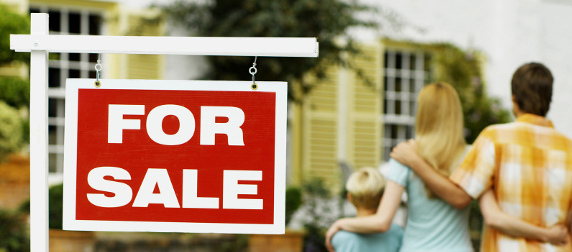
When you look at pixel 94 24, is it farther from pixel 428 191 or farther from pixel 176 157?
pixel 176 157

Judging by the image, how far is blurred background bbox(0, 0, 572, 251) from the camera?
7.76 m

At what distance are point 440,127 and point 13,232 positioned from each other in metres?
5.37

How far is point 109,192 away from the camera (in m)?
2.27

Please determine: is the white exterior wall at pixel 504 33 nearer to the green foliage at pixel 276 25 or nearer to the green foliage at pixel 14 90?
the green foliage at pixel 276 25

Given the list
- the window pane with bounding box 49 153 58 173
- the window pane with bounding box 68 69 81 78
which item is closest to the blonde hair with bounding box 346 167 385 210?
the window pane with bounding box 49 153 58 173

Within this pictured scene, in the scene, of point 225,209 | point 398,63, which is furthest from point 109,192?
point 398,63

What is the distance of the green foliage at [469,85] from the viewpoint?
11188mm

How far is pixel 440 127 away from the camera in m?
3.35

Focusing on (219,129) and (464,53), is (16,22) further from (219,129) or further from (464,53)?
(464,53)

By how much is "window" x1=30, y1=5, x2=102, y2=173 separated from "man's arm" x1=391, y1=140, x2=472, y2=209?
672 cm

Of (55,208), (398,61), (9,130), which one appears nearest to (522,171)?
(9,130)

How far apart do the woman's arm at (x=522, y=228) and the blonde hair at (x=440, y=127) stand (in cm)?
27

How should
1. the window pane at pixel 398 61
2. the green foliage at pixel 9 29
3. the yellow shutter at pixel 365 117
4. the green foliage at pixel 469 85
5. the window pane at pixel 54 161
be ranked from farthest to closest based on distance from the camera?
the window pane at pixel 398 61
the green foliage at pixel 469 85
the yellow shutter at pixel 365 117
the window pane at pixel 54 161
the green foliage at pixel 9 29

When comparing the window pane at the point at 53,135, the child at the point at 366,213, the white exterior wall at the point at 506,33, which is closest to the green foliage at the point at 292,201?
the window pane at the point at 53,135
